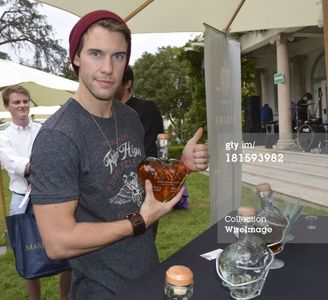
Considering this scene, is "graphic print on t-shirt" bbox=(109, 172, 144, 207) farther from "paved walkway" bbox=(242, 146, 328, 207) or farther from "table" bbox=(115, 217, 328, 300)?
"paved walkway" bbox=(242, 146, 328, 207)

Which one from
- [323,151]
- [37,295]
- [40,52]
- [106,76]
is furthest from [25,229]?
[40,52]

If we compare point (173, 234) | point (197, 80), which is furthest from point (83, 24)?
point (197, 80)

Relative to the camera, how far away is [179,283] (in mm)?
991

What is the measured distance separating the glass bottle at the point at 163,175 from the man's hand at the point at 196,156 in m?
0.30

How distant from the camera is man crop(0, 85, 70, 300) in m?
2.97

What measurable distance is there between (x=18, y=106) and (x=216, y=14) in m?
1.66

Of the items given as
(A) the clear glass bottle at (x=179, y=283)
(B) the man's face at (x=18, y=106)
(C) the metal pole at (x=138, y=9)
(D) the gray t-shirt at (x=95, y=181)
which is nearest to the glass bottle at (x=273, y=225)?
(D) the gray t-shirt at (x=95, y=181)

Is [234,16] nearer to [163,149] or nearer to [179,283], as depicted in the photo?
[163,149]

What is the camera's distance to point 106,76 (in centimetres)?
126

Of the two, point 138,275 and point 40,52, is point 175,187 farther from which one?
point 40,52

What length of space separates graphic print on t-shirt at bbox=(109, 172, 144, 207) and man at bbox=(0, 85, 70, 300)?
1.69 metres

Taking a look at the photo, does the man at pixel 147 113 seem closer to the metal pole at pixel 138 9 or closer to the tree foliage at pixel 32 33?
the metal pole at pixel 138 9

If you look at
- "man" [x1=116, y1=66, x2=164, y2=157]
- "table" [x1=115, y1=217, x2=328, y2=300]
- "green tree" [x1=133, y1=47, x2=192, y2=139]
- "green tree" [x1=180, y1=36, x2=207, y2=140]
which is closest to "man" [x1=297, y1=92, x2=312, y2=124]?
"green tree" [x1=180, y1=36, x2=207, y2=140]

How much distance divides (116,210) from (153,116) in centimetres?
147
